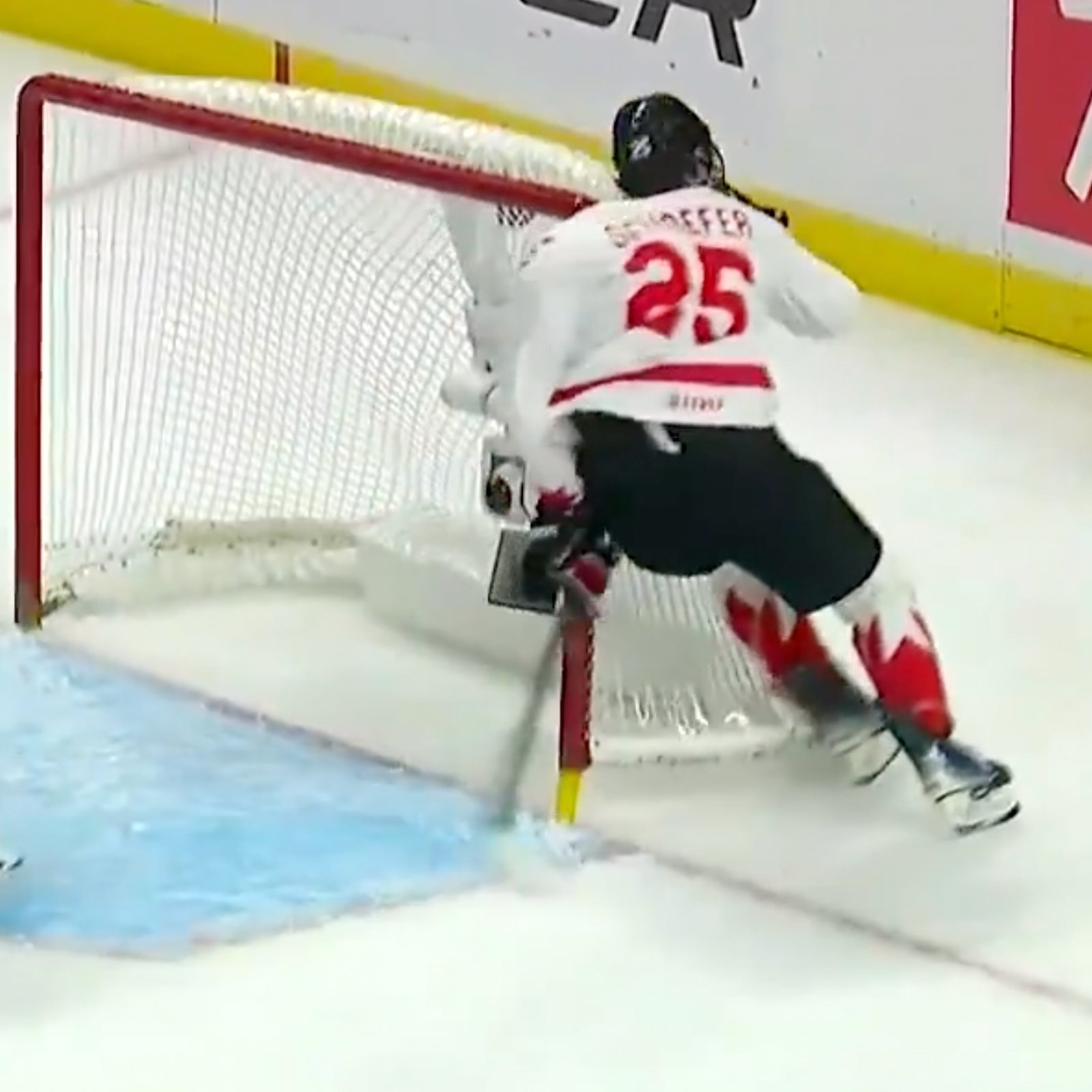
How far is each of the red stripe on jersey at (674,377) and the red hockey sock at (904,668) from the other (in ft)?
0.91

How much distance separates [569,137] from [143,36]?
114cm

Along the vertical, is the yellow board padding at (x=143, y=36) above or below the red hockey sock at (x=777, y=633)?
above

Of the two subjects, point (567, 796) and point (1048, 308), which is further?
point (1048, 308)

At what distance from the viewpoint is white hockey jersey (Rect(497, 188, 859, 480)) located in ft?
8.93

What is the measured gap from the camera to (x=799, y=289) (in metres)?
2.83

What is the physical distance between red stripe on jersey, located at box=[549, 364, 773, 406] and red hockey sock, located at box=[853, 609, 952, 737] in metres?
0.28

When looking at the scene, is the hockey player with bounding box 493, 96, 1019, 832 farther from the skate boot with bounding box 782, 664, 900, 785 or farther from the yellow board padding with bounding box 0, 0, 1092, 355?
the yellow board padding with bounding box 0, 0, 1092, 355

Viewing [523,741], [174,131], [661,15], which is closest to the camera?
[523,741]

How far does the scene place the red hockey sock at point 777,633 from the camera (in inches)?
116

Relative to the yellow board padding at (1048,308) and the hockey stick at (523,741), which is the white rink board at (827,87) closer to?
the yellow board padding at (1048,308)

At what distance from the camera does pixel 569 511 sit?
2.83m

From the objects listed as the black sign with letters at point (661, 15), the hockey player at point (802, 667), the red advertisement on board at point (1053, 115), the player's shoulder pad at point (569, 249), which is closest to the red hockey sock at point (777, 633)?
the hockey player at point (802, 667)

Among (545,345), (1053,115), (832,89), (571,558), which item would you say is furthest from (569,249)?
(832,89)

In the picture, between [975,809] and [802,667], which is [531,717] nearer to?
[802,667]
